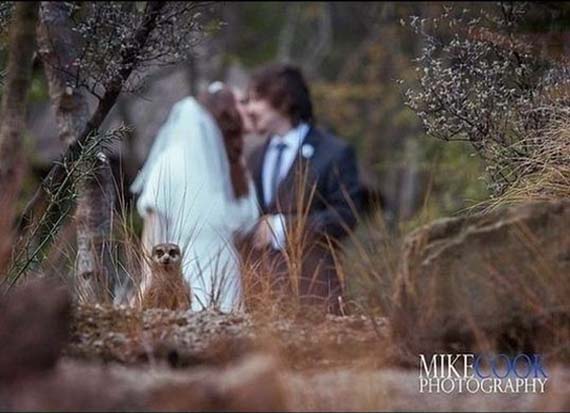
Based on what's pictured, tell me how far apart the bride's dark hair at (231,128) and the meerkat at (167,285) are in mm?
3229

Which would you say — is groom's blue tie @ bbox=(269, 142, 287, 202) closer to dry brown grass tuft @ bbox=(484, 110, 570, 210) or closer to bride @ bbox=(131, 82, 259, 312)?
bride @ bbox=(131, 82, 259, 312)

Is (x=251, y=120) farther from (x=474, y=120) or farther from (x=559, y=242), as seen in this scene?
(x=559, y=242)

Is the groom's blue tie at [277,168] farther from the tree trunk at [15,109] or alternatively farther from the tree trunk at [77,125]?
the tree trunk at [15,109]

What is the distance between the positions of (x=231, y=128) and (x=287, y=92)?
639 millimetres

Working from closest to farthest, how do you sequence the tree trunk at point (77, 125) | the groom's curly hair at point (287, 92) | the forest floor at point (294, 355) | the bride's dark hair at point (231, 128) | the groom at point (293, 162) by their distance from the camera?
the forest floor at point (294, 355)
the tree trunk at point (77, 125)
the groom at point (293, 162)
the groom's curly hair at point (287, 92)
the bride's dark hair at point (231, 128)

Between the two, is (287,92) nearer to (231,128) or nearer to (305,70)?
(231,128)

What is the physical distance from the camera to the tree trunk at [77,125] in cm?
669

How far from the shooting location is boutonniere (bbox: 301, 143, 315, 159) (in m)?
8.79

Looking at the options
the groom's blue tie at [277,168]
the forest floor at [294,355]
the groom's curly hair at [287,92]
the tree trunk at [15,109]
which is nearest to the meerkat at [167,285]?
the forest floor at [294,355]

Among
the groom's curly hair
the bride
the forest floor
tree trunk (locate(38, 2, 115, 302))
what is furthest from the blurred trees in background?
the forest floor

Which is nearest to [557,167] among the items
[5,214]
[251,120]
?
[5,214]

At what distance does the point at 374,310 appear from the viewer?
199 inches

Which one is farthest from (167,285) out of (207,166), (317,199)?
(207,166)

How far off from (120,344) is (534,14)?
4188 millimetres
